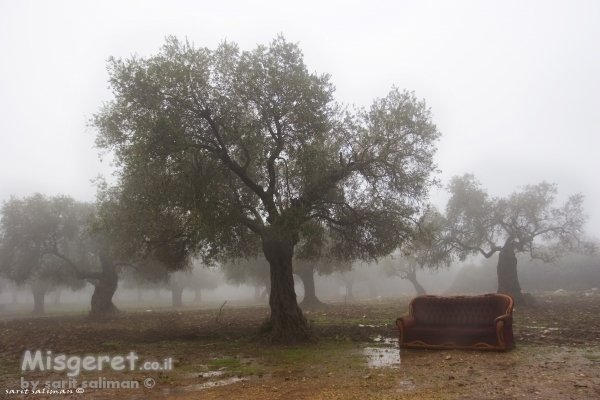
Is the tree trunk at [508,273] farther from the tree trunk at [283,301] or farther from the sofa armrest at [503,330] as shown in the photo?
the tree trunk at [283,301]

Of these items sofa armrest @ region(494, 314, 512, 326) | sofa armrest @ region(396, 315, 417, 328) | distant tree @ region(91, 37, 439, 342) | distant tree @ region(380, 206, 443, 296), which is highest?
distant tree @ region(91, 37, 439, 342)

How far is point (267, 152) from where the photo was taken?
14.0 m

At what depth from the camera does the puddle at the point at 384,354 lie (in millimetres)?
9704

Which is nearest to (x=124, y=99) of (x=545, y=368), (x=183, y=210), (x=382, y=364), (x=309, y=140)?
(x=183, y=210)

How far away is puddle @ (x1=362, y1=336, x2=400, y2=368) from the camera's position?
9.70m

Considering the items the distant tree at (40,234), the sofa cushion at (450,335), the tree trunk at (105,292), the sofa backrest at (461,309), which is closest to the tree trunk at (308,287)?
the tree trunk at (105,292)

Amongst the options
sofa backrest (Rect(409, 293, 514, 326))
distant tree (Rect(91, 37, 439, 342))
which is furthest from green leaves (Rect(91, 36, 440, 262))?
sofa backrest (Rect(409, 293, 514, 326))

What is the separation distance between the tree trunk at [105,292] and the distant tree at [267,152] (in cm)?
1558

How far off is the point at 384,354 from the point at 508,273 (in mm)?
19085

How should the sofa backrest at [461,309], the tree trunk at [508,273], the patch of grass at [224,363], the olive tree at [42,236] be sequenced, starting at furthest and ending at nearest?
1. the olive tree at [42,236]
2. the tree trunk at [508,273]
3. the sofa backrest at [461,309]
4. the patch of grass at [224,363]

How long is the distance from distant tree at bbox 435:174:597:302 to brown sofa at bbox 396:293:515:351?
1683 cm

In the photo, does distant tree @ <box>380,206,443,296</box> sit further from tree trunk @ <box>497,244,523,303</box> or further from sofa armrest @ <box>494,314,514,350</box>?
sofa armrest @ <box>494,314,514,350</box>

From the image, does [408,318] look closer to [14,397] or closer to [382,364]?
[382,364]

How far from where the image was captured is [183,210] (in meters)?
13.1
